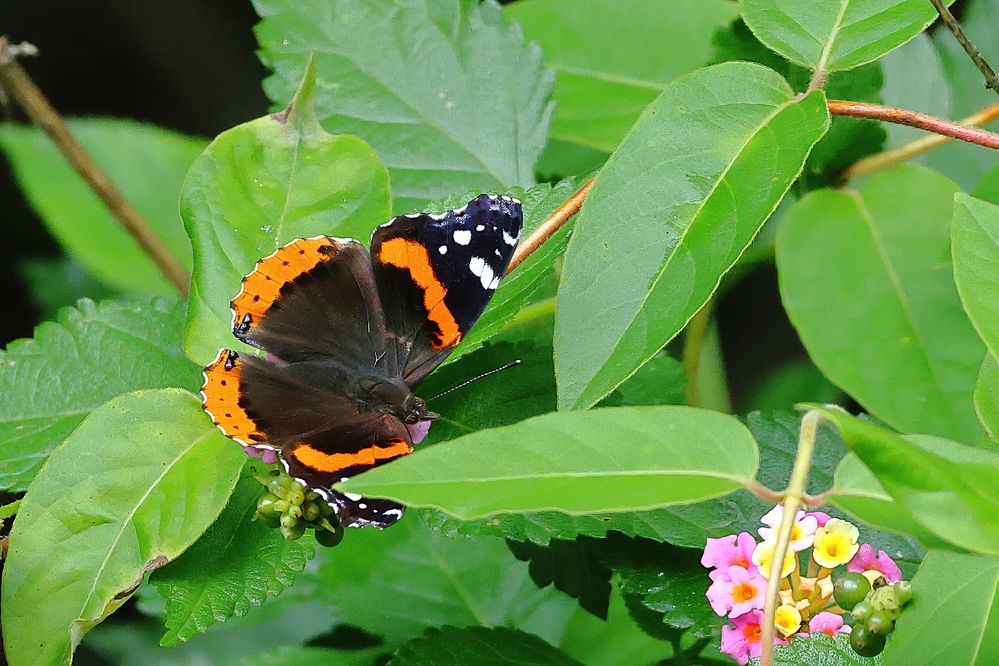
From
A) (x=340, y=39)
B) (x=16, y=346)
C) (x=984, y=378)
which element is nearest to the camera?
(x=984, y=378)

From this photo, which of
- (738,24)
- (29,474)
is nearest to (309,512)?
(29,474)

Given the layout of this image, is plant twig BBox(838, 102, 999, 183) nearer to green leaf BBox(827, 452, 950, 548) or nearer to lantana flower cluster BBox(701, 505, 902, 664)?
lantana flower cluster BBox(701, 505, 902, 664)

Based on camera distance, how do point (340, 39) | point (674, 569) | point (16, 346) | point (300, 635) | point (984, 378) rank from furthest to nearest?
1. point (300, 635)
2. point (340, 39)
3. point (16, 346)
4. point (674, 569)
5. point (984, 378)

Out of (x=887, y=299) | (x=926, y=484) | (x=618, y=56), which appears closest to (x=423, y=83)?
(x=618, y=56)

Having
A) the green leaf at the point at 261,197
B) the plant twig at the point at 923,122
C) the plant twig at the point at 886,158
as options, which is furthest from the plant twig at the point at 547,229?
the plant twig at the point at 886,158

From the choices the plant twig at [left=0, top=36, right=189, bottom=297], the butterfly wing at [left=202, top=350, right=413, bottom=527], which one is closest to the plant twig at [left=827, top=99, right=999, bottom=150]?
the butterfly wing at [left=202, top=350, right=413, bottom=527]

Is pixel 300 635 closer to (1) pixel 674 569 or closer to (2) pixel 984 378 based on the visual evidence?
(1) pixel 674 569
